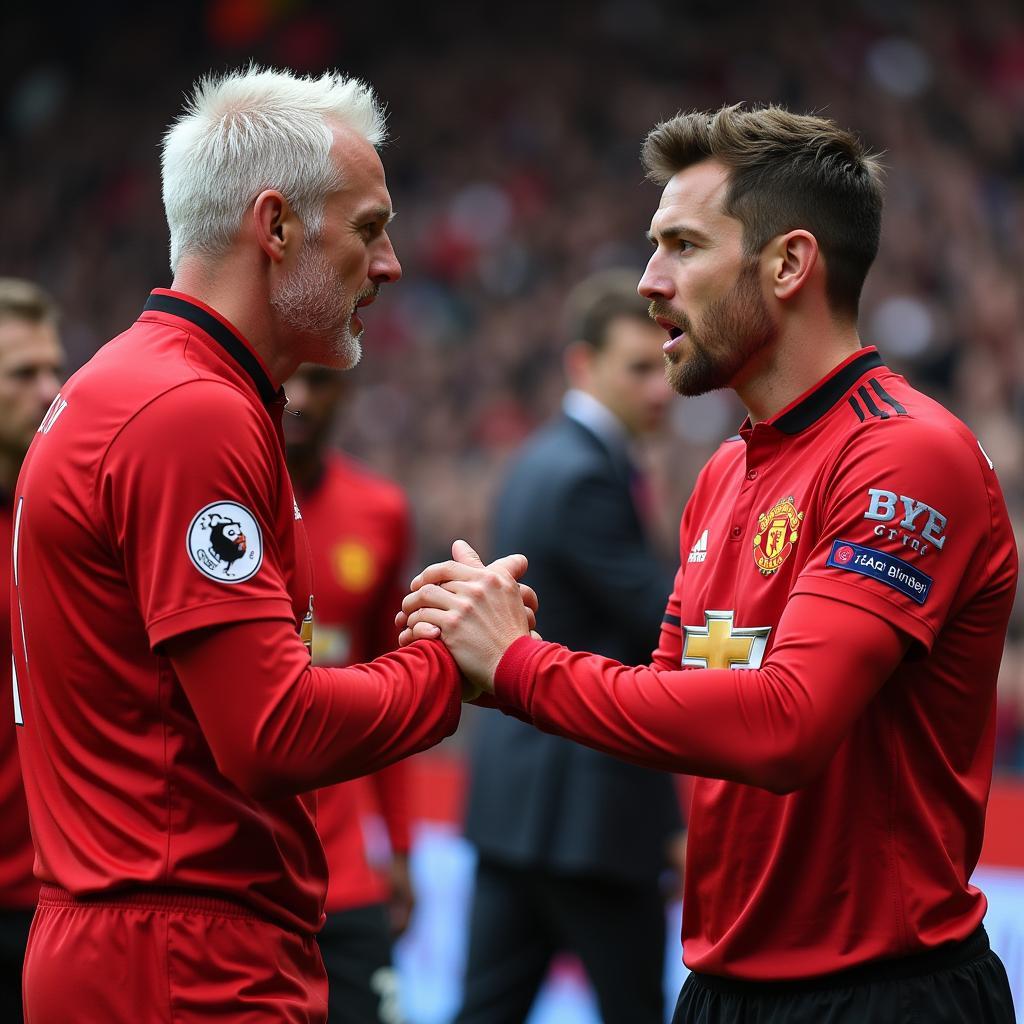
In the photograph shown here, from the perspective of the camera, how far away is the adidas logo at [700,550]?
2.81 metres

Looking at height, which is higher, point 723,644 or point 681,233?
point 681,233

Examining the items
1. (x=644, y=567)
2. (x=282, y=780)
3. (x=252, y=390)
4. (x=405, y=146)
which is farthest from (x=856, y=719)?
(x=405, y=146)

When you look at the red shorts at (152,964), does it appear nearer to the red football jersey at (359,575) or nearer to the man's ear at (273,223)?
the man's ear at (273,223)

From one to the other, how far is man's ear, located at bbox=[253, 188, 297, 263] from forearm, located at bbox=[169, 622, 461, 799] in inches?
25.3

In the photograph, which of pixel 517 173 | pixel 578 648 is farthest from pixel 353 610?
pixel 517 173

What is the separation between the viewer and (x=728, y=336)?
2715mm

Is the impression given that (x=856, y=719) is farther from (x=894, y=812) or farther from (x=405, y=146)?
(x=405, y=146)

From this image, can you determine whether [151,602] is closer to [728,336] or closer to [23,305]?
[728,336]

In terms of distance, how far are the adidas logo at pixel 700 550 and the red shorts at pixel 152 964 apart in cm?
102

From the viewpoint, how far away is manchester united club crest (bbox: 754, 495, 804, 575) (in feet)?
8.38

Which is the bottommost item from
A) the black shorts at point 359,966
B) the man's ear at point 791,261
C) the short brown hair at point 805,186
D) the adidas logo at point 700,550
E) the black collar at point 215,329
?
the black shorts at point 359,966

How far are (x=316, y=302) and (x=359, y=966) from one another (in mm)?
2175

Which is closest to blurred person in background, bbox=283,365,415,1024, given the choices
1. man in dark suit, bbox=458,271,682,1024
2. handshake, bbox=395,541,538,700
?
man in dark suit, bbox=458,271,682,1024

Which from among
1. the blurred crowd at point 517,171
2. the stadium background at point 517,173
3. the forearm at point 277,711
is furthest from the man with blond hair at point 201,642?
the blurred crowd at point 517,171
